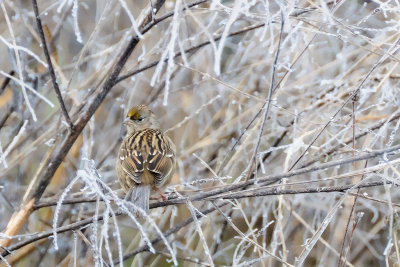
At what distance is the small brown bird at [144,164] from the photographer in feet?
10.6

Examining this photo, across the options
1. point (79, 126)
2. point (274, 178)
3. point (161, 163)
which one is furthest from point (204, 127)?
point (274, 178)

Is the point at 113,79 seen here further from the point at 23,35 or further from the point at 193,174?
the point at 23,35

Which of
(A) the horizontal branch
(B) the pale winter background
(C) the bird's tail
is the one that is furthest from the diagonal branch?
(B) the pale winter background

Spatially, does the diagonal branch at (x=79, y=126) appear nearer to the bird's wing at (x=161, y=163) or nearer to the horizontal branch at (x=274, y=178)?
the horizontal branch at (x=274, y=178)

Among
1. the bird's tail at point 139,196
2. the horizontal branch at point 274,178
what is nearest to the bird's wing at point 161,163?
the bird's tail at point 139,196

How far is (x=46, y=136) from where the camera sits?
135 inches

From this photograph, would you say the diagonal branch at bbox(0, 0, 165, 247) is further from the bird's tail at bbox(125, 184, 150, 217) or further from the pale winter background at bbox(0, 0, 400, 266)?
the pale winter background at bbox(0, 0, 400, 266)

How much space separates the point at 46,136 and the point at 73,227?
3.73 feet

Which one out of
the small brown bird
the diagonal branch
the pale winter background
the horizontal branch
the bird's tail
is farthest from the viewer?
the pale winter background

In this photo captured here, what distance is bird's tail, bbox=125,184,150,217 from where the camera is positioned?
9.57 ft

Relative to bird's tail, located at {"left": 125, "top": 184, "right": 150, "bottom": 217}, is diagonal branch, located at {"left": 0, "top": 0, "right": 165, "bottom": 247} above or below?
above

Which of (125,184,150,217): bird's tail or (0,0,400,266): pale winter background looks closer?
(125,184,150,217): bird's tail

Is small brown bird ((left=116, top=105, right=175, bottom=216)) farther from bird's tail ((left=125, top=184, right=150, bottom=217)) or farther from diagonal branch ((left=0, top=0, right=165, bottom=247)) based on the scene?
diagonal branch ((left=0, top=0, right=165, bottom=247))

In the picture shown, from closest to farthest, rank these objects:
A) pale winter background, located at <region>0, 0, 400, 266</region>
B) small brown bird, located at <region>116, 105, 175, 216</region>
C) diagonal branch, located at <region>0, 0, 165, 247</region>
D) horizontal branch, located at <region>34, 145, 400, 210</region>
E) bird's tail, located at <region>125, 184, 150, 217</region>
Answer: horizontal branch, located at <region>34, 145, 400, 210</region>
diagonal branch, located at <region>0, 0, 165, 247</region>
bird's tail, located at <region>125, 184, 150, 217</region>
small brown bird, located at <region>116, 105, 175, 216</region>
pale winter background, located at <region>0, 0, 400, 266</region>
